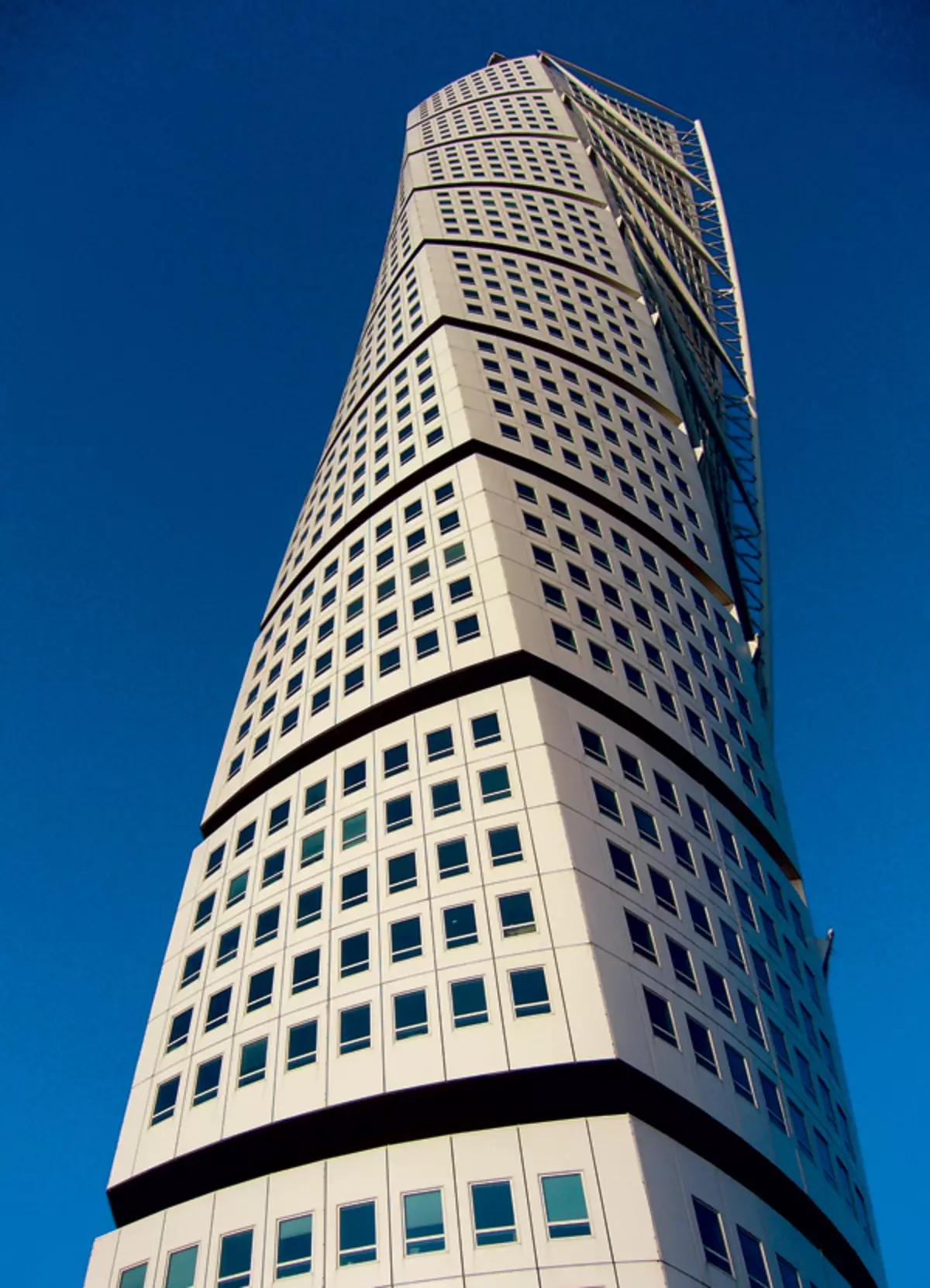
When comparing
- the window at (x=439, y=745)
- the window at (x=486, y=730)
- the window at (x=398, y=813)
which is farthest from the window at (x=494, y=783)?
the window at (x=398, y=813)

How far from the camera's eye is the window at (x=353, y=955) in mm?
23766

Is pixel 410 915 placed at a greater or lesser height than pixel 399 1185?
greater

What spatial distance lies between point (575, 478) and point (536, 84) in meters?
63.4

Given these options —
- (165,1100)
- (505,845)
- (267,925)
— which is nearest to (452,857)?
(505,845)

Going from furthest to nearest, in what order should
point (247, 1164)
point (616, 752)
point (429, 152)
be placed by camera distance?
point (429, 152) < point (616, 752) < point (247, 1164)

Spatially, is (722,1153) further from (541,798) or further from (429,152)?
(429,152)

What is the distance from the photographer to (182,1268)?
21.0m

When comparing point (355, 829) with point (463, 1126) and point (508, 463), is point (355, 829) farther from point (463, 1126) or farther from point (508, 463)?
point (508, 463)

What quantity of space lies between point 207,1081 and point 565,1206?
853 cm

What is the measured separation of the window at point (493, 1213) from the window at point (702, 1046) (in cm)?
545

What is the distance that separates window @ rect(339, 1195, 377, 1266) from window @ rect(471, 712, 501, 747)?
34.3 ft

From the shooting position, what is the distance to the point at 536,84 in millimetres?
91750

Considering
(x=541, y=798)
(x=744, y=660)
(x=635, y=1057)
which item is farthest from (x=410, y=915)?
(x=744, y=660)

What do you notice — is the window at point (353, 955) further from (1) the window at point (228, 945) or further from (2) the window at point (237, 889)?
(2) the window at point (237, 889)
